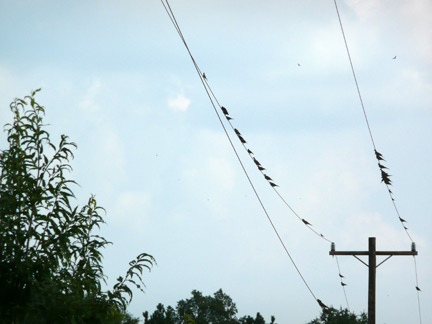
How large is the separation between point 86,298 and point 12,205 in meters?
1.74

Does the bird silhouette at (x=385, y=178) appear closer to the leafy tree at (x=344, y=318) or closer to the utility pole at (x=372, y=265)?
the utility pole at (x=372, y=265)

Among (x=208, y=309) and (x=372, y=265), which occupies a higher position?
(x=208, y=309)

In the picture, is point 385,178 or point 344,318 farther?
Answer: point 344,318

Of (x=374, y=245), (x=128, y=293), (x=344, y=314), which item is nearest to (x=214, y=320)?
(x=344, y=314)

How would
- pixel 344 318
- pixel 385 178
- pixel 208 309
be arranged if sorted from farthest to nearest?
pixel 208 309 → pixel 344 318 → pixel 385 178

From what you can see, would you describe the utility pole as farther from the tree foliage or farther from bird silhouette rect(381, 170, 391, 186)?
the tree foliage

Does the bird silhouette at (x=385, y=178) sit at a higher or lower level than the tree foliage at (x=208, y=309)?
lower

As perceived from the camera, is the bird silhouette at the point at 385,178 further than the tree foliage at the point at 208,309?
No

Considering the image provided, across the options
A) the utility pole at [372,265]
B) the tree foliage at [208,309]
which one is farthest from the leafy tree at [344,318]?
the utility pole at [372,265]

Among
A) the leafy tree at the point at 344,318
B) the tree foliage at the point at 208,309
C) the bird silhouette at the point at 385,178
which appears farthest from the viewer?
the tree foliage at the point at 208,309

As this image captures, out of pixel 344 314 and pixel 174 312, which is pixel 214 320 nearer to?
pixel 174 312

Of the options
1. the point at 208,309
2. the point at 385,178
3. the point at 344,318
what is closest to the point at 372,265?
the point at 385,178

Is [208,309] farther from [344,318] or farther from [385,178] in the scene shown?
[385,178]

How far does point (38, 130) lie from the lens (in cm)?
1086
